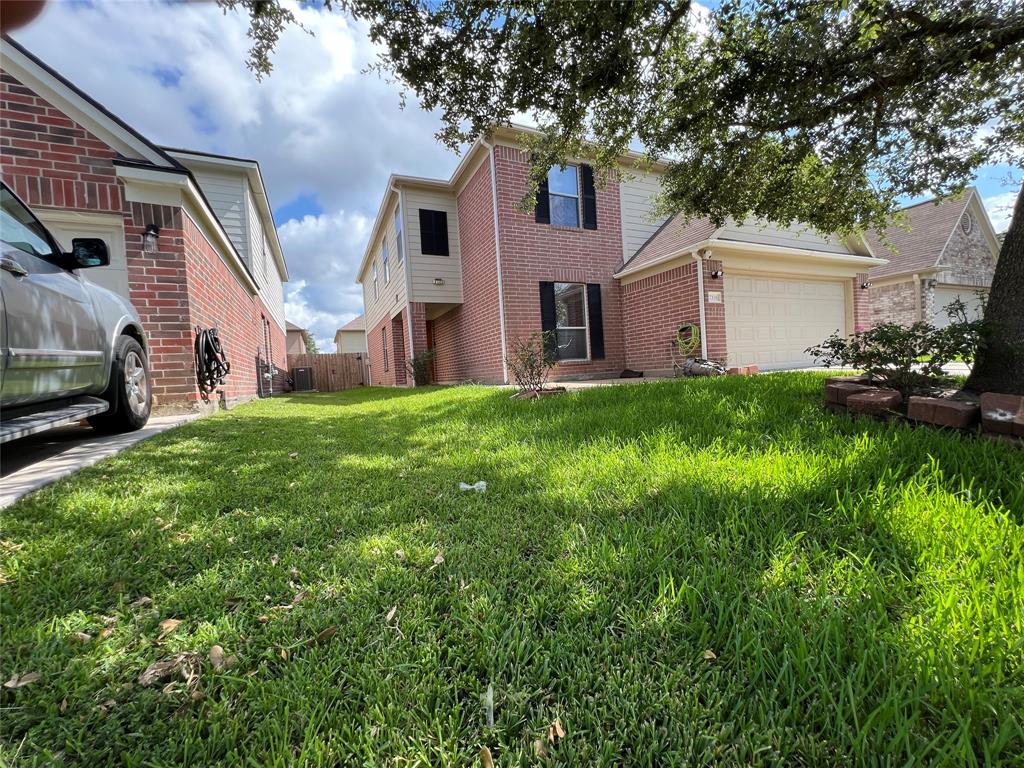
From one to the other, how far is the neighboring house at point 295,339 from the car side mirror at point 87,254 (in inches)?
1411

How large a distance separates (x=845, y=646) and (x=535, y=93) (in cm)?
415

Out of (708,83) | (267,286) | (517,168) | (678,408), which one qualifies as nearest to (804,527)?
(678,408)

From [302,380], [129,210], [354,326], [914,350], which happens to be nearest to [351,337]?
[354,326]

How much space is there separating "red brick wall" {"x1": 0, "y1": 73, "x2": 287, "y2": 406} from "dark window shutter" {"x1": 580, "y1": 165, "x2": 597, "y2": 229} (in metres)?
7.80

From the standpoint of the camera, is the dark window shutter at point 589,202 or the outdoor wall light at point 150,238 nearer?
the outdoor wall light at point 150,238

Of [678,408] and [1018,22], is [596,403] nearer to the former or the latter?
[678,408]

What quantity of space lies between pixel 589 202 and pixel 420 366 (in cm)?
604

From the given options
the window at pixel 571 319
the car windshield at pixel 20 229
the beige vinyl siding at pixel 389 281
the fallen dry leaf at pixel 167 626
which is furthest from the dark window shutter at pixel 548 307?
the fallen dry leaf at pixel 167 626

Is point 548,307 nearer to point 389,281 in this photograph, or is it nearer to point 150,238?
point 389,281

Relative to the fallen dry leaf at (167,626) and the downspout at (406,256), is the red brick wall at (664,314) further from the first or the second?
the fallen dry leaf at (167,626)

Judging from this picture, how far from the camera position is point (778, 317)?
9.66 m

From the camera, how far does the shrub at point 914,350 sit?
8.90 feet

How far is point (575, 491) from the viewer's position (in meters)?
2.13

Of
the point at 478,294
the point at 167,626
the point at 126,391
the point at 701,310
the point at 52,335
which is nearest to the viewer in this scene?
the point at 167,626
